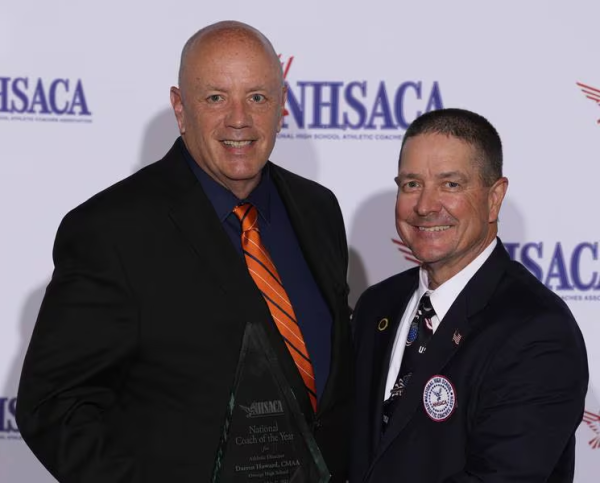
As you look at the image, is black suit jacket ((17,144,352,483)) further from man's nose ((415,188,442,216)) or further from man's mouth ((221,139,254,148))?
man's nose ((415,188,442,216))

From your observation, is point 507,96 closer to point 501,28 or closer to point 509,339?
point 501,28

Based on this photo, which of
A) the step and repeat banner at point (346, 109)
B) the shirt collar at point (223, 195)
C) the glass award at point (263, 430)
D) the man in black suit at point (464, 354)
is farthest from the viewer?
the step and repeat banner at point (346, 109)

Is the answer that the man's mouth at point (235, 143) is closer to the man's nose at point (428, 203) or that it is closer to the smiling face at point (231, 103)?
the smiling face at point (231, 103)

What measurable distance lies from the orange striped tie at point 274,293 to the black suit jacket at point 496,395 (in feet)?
0.75

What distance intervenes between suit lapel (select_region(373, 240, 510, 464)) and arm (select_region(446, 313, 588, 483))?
0.33 ft

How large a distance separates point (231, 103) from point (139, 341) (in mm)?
651

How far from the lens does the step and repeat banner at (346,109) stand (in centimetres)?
362

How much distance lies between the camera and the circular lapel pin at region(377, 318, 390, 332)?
2.64m

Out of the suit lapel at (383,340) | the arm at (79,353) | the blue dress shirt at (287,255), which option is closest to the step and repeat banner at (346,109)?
the suit lapel at (383,340)

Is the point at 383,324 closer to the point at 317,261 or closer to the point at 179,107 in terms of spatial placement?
the point at 317,261

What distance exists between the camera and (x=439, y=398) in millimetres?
2299

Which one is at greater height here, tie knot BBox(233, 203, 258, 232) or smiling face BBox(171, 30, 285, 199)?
smiling face BBox(171, 30, 285, 199)

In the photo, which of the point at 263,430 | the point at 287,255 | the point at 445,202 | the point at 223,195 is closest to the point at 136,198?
the point at 223,195

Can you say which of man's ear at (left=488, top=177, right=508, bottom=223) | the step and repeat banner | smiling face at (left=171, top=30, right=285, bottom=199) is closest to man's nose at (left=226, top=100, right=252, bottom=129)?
smiling face at (left=171, top=30, right=285, bottom=199)
